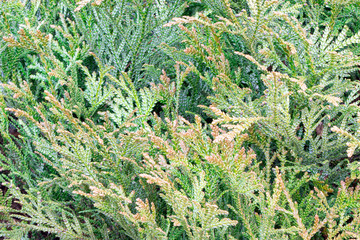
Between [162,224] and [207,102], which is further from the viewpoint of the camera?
[207,102]

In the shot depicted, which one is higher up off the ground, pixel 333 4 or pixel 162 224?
pixel 333 4

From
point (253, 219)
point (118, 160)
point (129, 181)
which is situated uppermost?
→ point (118, 160)

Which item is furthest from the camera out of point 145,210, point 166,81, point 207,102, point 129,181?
point 207,102

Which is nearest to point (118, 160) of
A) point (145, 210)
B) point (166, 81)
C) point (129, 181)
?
point (129, 181)

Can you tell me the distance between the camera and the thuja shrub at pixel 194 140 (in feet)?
5.68

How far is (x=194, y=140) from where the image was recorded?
1.75m

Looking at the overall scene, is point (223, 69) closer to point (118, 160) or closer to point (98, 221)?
point (118, 160)

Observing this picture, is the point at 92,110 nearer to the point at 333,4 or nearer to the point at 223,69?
the point at 223,69

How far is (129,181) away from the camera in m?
2.04

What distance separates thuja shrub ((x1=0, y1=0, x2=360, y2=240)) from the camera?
173 cm

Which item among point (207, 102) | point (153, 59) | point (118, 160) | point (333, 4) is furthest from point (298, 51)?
point (118, 160)

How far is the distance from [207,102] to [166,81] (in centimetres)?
55

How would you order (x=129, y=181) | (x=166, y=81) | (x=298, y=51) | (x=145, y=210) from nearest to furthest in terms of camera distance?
1. (x=145, y=210)
2. (x=129, y=181)
3. (x=166, y=81)
4. (x=298, y=51)

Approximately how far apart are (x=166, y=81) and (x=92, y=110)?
2.05 ft
